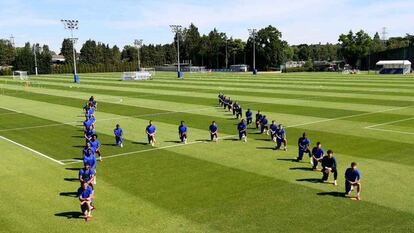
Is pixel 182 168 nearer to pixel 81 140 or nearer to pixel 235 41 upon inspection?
pixel 81 140

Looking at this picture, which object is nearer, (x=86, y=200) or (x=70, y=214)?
(x=86, y=200)

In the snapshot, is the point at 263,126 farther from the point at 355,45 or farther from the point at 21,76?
the point at 355,45

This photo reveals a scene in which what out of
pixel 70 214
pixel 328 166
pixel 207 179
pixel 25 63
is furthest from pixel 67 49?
pixel 328 166

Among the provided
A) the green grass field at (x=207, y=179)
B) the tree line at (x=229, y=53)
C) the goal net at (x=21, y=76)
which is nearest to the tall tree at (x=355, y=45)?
the tree line at (x=229, y=53)

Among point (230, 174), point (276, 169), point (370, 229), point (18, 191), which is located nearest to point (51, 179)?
point (18, 191)

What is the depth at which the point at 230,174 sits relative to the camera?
1952 centimetres

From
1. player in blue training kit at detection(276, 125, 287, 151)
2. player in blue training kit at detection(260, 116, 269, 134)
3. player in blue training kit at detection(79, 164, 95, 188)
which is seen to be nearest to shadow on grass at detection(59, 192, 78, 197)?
player in blue training kit at detection(79, 164, 95, 188)

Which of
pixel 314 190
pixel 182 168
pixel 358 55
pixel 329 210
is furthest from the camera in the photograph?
pixel 358 55

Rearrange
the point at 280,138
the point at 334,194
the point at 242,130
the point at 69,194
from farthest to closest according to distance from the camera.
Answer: the point at 242,130 → the point at 280,138 → the point at 69,194 → the point at 334,194

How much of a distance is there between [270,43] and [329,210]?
152 m

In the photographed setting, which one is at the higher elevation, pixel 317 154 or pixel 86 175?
pixel 86 175

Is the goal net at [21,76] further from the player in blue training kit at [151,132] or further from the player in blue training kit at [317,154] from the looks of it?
the player in blue training kit at [317,154]

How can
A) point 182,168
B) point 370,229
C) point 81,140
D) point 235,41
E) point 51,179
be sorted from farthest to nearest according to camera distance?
point 235,41 < point 81,140 < point 182,168 < point 51,179 < point 370,229

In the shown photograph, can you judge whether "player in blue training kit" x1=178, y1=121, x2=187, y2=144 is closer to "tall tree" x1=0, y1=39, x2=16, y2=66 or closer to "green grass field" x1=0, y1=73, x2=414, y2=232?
"green grass field" x1=0, y1=73, x2=414, y2=232
